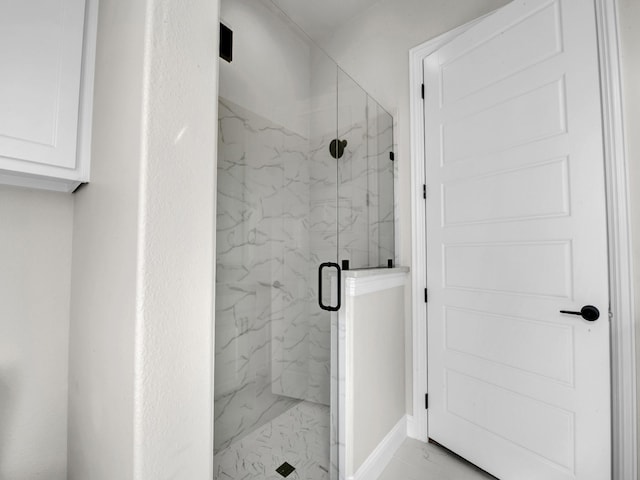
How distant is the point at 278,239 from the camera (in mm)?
1415

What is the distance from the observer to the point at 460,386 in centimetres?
176

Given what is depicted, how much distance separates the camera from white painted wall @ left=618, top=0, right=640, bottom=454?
1253mm

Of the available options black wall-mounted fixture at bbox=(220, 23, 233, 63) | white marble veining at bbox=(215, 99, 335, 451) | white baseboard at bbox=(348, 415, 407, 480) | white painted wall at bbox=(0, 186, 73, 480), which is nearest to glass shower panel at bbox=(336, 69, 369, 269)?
white marble veining at bbox=(215, 99, 335, 451)

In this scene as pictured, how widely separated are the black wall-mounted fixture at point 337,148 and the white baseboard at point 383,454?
1.61 m

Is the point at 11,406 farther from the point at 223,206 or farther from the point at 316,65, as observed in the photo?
the point at 316,65

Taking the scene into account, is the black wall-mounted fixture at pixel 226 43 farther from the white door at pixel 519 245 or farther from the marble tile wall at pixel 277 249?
the white door at pixel 519 245

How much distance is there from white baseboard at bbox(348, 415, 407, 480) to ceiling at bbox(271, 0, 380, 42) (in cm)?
295

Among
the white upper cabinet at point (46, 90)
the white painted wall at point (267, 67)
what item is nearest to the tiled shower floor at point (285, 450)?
the white upper cabinet at point (46, 90)

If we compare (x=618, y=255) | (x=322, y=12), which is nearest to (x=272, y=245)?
(x=618, y=255)

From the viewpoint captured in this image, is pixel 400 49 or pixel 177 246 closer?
pixel 177 246

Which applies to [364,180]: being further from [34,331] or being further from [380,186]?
[34,331]

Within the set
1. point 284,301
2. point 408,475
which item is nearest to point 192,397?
point 284,301

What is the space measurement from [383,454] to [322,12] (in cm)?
305

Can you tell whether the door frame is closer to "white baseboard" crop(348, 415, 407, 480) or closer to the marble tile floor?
the marble tile floor
